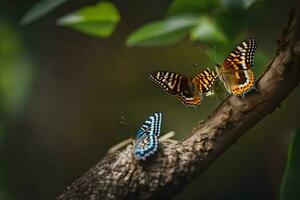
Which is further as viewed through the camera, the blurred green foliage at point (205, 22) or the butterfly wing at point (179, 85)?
the butterfly wing at point (179, 85)

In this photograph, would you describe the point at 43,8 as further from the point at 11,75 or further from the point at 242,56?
the point at 11,75

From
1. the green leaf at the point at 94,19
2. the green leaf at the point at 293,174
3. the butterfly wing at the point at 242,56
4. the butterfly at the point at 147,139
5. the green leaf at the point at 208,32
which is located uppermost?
the green leaf at the point at 94,19

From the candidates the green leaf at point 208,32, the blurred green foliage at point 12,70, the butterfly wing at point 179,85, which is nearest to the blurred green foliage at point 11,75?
the blurred green foliage at point 12,70

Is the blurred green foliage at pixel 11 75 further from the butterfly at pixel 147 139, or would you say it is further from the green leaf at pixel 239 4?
the green leaf at pixel 239 4

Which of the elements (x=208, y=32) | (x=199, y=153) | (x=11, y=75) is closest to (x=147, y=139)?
(x=199, y=153)

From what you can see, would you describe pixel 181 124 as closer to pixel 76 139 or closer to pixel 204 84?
pixel 76 139

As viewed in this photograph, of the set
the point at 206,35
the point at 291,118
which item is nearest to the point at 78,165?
the point at 291,118

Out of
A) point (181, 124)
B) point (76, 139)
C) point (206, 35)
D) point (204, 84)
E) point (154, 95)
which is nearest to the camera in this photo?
point (206, 35)

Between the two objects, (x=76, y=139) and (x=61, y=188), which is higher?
(x=76, y=139)
